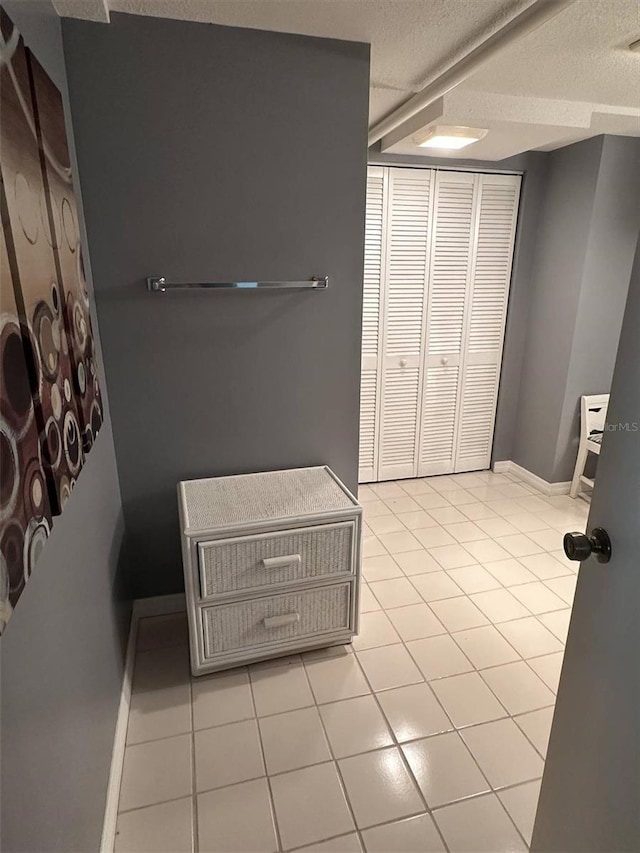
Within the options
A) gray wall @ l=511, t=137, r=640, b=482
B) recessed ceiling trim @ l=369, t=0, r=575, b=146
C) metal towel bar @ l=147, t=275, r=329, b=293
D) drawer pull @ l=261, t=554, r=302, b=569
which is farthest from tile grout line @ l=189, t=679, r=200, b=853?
gray wall @ l=511, t=137, r=640, b=482

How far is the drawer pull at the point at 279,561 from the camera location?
1.71 m

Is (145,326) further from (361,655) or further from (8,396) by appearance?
(361,655)

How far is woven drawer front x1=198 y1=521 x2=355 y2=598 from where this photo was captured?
5.47 ft

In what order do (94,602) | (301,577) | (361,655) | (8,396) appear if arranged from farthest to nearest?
(361,655)
(301,577)
(94,602)
(8,396)

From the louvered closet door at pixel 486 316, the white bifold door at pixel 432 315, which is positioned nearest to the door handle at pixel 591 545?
the white bifold door at pixel 432 315

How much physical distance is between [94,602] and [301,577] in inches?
27.5

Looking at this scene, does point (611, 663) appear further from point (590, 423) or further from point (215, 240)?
point (590, 423)


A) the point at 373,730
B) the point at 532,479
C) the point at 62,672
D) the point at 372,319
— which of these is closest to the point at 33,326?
the point at 62,672

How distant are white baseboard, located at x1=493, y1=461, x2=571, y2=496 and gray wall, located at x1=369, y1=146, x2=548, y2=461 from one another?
0.07 meters

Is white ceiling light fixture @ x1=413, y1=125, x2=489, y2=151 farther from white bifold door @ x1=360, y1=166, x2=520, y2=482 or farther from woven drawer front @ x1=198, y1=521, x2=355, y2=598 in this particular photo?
woven drawer front @ x1=198, y1=521, x2=355, y2=598

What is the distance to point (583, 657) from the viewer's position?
1046 mm

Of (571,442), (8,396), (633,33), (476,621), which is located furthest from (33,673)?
(571,442)

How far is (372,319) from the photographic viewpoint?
10.5 ft

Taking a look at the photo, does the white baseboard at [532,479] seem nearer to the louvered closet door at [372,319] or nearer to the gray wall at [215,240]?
the louvered closet door at [372,319]
